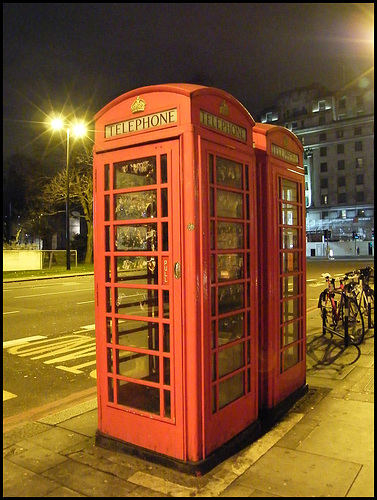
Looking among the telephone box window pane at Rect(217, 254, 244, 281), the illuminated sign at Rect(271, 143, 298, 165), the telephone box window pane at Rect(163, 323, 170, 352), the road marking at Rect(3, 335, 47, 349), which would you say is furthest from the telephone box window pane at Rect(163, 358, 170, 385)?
the road marking at Rect(3, 335, 47, 349)

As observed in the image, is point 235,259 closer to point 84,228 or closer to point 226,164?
point 226,164

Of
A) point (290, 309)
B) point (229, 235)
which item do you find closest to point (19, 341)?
point (290, 309)

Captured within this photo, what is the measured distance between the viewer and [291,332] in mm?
5027

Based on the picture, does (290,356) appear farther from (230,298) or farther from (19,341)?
(19,341)

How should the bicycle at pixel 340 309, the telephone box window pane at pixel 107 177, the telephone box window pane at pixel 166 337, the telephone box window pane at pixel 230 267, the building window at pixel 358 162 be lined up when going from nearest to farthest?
the telephone box window pane at pixel 166 337
the telephone box window pane at pixel 230 267
the telephone box window pane at pixel 107 177
the bicycle at pixel 340 309
the building window at pixel 358 162

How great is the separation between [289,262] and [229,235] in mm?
1342

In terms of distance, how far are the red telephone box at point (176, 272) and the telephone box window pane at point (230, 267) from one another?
14 millimetres

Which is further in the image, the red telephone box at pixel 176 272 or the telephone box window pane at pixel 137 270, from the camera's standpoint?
the telephone box window pane at pixel 137 270

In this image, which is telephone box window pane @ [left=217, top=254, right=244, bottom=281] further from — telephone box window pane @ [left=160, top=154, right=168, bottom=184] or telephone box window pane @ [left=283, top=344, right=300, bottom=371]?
telephone box window pane @ [left=283, top=344, right=300, bottom=371]

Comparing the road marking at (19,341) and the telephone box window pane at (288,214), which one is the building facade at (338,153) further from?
the telephone box window pane at (288,214)

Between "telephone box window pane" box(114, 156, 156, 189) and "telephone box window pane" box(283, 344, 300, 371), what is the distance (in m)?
2.42

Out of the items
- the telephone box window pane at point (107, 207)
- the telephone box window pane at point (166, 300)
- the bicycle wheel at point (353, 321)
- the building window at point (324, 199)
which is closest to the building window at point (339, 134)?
the building window at point (324, 199)

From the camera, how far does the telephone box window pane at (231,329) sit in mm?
3756

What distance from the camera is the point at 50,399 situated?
18.0 ft
